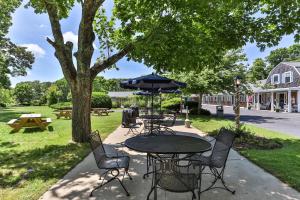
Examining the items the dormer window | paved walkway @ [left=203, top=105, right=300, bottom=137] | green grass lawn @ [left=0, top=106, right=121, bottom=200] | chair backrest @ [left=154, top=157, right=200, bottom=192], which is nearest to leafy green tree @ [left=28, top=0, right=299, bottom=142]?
green grass lawn @ [left=0, top=106, right=121, bottom=200]

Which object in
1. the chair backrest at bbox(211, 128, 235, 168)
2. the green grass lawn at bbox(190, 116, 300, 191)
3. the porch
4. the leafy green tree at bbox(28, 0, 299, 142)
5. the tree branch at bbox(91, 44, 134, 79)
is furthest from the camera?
the porch

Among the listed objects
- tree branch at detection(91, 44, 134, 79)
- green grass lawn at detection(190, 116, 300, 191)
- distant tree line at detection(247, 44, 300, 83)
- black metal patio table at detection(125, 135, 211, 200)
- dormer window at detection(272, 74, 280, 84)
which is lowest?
green grass lawn at detection(190, 116, 300, 191)

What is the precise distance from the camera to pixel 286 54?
73500 millimetres

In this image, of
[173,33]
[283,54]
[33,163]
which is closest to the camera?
[33,163]

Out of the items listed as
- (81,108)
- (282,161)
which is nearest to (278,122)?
(282,161)

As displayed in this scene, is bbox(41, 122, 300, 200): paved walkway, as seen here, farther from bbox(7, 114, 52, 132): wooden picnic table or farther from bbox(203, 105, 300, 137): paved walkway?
bbox(203, 105, 300, 137): paved walkway

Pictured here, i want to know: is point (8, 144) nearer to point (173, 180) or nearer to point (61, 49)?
point (61, 49)

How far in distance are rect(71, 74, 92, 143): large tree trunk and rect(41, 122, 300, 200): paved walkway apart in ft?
10.4

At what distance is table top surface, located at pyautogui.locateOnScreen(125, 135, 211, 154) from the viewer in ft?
15.1

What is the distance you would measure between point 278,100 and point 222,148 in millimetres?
36151

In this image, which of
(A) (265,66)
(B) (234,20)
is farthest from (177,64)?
(A) (265,66)

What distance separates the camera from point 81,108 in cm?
989

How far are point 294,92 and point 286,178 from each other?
33.7 m

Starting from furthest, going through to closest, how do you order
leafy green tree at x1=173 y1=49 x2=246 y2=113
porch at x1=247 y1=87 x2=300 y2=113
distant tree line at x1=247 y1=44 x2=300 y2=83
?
distant tree line at x1=247 y1=44 x2=300 y2=83
porch at x1=247 y1=87 x2=300 y2=113
leafy green tree at x1=173 y1=49 x2=246 y2=113
